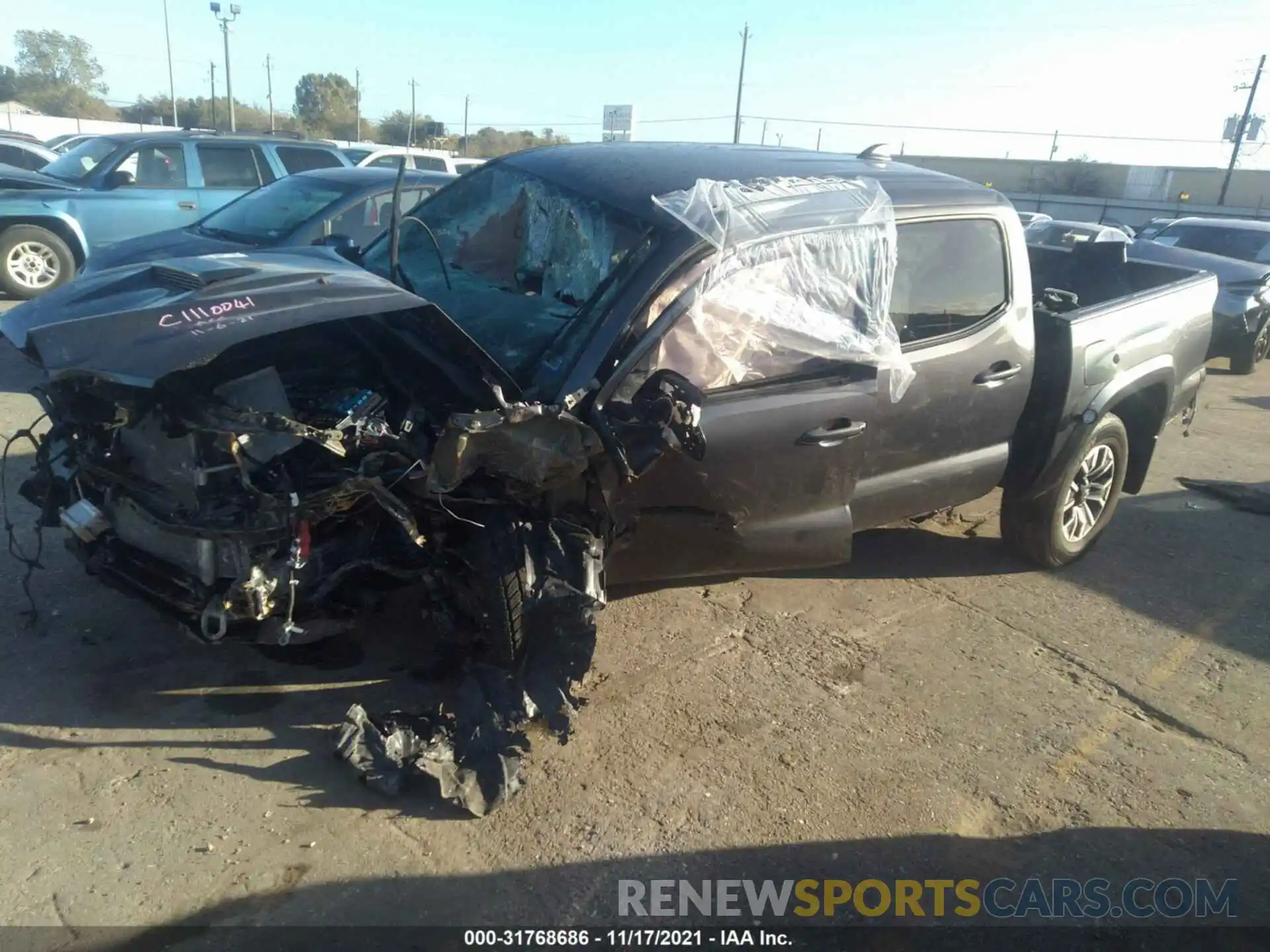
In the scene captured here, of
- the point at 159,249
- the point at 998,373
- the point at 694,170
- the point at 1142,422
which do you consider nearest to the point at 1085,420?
the point at 998,373

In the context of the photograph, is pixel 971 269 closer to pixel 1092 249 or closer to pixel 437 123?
pixel 1092 249

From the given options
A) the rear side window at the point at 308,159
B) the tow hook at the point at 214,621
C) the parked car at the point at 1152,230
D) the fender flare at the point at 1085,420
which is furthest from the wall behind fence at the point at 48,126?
the fender flare at the point at 1085,420

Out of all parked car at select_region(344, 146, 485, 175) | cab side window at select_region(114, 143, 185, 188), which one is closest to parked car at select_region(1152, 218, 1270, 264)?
parked car at select_region(344, 146, 485, 175)

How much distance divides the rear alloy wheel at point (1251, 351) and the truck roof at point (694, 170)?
815 cm

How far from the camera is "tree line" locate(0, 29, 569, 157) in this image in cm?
5572

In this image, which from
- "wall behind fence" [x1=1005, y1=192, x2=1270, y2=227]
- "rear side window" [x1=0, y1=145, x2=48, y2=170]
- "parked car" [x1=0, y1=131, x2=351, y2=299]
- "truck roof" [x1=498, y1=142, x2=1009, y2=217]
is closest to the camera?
"truck roof" [x1=498, y1=142, x2=1009, y2=217]

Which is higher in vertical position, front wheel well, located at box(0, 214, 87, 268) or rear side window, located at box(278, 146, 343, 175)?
rear side window, located at box(278, 146, 343, 175)

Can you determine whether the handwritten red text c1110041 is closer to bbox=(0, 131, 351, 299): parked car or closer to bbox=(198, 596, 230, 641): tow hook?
bbox=(198, 596, 230, 641): tow hook

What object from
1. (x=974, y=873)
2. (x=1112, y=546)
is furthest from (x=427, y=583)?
(x=1112, y=546)

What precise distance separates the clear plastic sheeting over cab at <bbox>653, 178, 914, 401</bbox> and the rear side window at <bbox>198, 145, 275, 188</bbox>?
8195mm

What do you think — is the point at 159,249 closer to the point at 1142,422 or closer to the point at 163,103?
the point at 1142,422

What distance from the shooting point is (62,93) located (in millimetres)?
59781

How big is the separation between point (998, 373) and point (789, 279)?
1215 millimetres

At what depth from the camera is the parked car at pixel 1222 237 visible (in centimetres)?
1191
